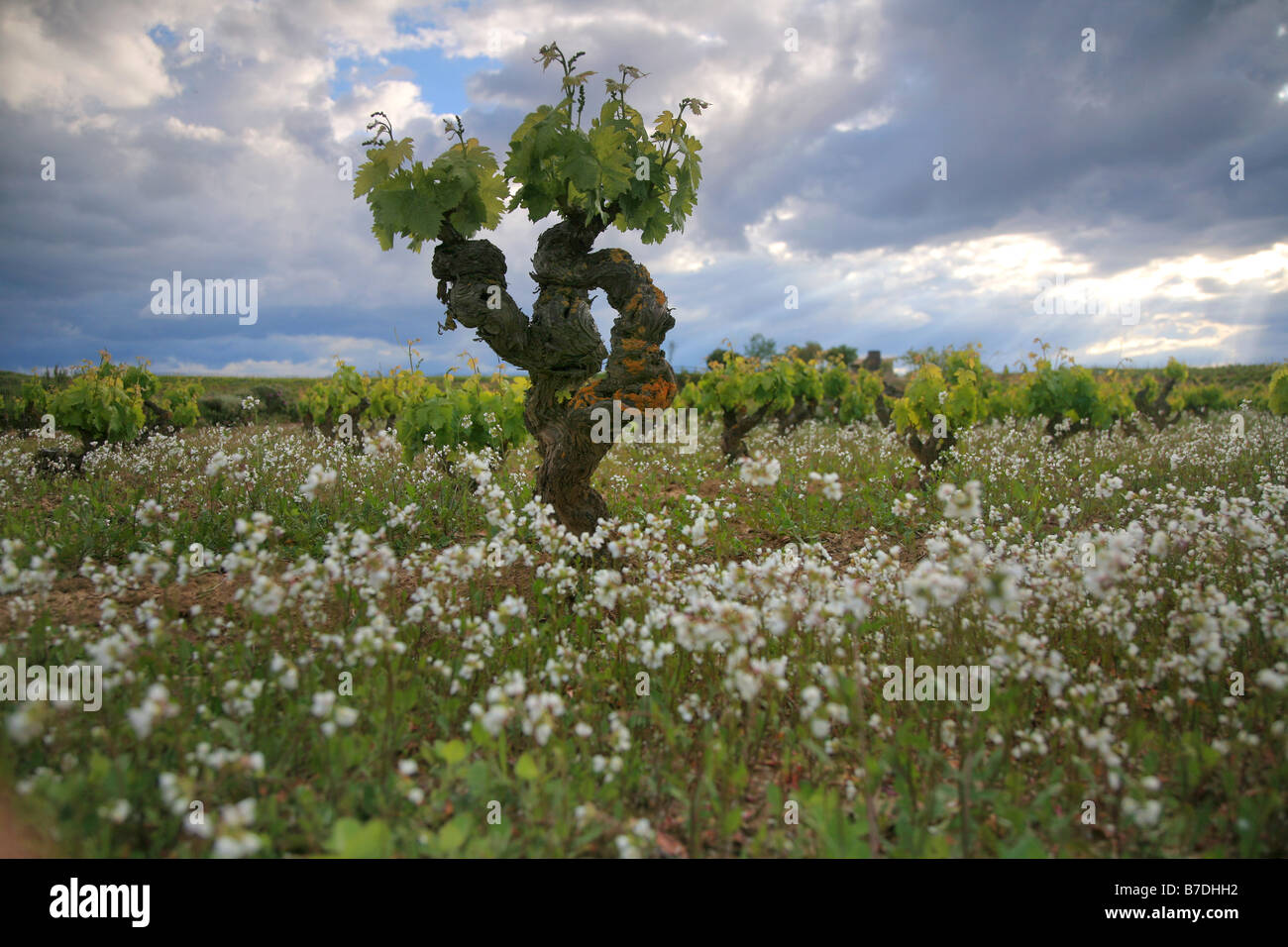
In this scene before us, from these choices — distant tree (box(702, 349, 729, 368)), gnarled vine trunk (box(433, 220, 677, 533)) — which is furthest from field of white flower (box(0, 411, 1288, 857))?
distant tree (box(702, 349, 729, 368))

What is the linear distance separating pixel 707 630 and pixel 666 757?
3.86 feet

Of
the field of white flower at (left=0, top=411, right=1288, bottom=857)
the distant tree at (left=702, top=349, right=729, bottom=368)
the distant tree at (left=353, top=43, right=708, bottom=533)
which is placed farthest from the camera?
the distant tree at (left=702, top=349, right=729, bottom=368)

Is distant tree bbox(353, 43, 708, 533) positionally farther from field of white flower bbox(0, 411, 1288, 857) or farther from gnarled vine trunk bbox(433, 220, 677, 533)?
field of white flower bbox(0, 411, 1288, 857)

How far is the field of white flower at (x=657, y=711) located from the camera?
3.21 metres

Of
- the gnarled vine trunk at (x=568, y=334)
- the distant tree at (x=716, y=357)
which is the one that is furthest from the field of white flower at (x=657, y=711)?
the distant tree at (x=716, y=357)

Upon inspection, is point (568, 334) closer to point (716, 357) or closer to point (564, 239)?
point (564, 239)

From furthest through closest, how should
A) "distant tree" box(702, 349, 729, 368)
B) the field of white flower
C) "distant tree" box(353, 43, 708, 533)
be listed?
"distant tree" box(702, 349, 729, 368) → "distant tree" box(353, 43, 708, 533) → the field of white flower

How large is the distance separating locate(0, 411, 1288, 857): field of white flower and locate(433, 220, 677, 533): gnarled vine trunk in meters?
1.64

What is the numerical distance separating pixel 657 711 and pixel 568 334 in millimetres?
4577

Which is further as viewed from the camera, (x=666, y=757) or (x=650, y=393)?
(x=650, y=393)

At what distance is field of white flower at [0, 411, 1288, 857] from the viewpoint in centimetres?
321

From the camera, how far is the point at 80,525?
835cm
